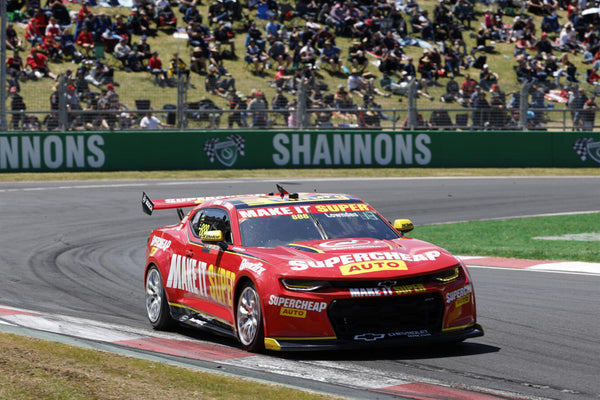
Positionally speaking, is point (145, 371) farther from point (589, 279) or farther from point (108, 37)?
point (108, 37)

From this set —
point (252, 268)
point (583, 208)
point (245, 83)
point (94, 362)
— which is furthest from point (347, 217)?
point (245, 83)

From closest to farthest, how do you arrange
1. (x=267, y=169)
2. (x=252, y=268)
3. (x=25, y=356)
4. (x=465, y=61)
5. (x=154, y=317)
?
(x=25, y=356) → (x=252, y=268) → (x=154, y=317) → (x=267, y=169) → (x=465, y=61)

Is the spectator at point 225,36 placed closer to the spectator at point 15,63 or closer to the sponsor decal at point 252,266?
the spectator at point 15,63

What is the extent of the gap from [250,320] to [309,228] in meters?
1.13

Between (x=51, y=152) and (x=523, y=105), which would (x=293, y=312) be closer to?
(x=51, y=152)

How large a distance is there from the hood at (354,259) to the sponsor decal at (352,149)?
20.3 metres

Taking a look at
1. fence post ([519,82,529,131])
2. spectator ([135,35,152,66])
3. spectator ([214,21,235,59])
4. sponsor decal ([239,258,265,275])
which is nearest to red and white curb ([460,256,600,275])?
sponsor decal ([239,258,265,275])

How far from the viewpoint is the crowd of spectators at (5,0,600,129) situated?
28.1m

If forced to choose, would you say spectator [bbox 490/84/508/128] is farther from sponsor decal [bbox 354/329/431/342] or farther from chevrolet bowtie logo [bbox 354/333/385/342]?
chevrolet bowtie logo [bbox 354/333/385/342]

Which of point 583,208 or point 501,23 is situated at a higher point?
point 501,23

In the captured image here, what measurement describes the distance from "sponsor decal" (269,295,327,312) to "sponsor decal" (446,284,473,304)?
38.5 inches

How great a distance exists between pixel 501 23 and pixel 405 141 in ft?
50.4

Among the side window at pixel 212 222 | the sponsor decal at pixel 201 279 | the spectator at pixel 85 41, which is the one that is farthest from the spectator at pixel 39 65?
the sponsor decal at pixel 201 279

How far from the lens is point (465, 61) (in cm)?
3728
